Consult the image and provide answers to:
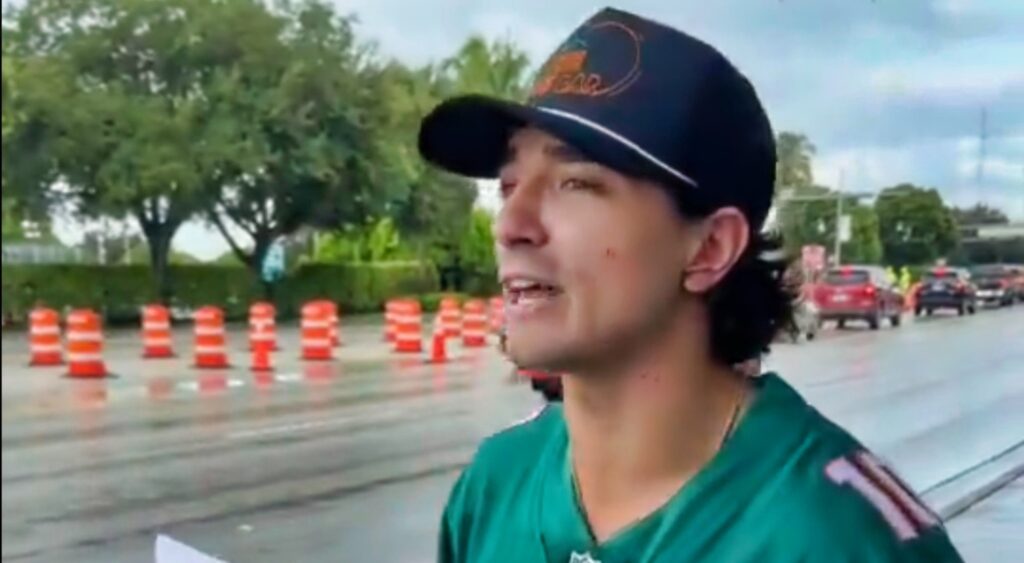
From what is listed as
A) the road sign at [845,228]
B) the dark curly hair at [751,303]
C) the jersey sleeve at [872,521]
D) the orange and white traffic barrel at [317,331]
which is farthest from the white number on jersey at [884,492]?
the orange and white traffic barrel at [317,331]

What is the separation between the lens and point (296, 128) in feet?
8.86

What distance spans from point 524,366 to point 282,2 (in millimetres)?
1734

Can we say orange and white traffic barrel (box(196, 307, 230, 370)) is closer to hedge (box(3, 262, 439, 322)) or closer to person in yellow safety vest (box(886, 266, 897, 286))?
hedge (box(3, 262, 439, 322))

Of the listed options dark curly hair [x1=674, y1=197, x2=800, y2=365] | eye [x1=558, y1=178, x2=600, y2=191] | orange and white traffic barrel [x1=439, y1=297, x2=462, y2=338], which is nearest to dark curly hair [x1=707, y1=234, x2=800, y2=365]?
dark curly hair [x1=674, y1=197, x2=800, y2=365]

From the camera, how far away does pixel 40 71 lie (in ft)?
7.70

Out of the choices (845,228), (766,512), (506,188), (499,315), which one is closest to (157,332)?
(845,228)

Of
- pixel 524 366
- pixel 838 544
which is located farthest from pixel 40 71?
pixel 838 544

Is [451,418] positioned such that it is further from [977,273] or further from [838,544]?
[838,544]

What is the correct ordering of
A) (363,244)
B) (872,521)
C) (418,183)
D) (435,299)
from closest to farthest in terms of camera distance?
(872,521) < (418,183) < (363,244) < (435,299)

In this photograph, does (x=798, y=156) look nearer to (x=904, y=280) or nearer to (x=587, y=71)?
(x=904, y=280)

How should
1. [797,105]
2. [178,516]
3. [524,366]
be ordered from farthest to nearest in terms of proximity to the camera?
[178,516] < [797,105] < [524,366]

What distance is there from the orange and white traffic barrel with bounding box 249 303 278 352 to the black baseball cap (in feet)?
5.77

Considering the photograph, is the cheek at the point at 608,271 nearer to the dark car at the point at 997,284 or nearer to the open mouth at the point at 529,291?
the open mouth at the point at 529,291

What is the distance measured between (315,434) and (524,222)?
102 inches
